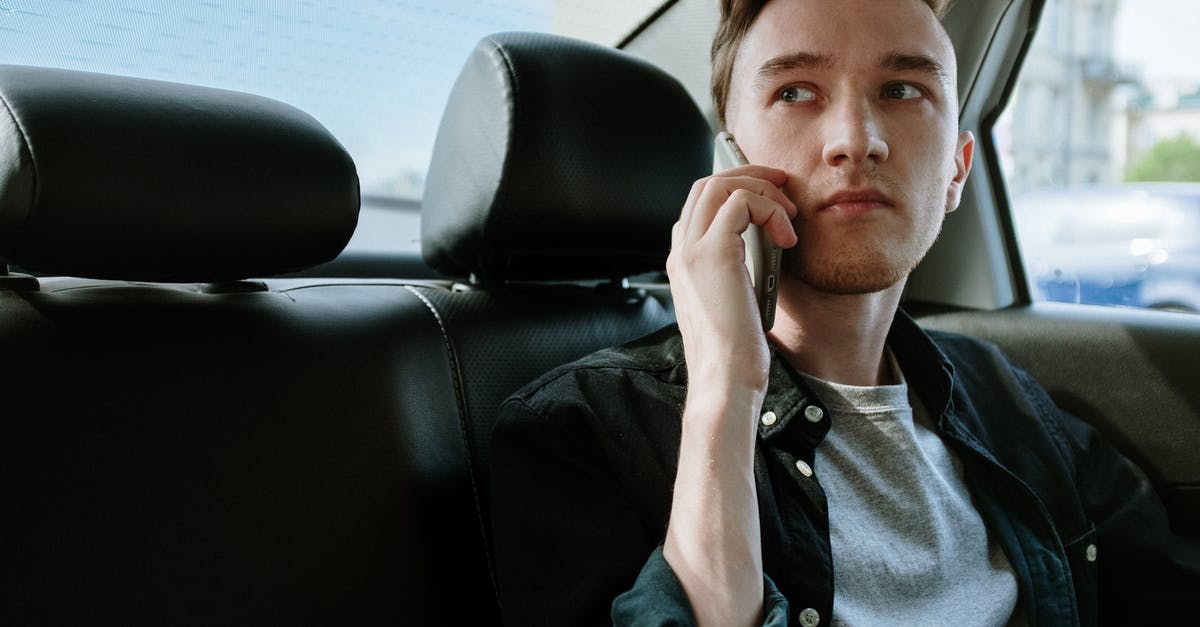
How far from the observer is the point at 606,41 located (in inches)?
82.5

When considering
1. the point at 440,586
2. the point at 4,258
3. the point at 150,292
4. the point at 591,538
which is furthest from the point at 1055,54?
the point at 4,258

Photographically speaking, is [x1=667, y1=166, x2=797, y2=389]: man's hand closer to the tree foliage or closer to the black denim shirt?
the black denim shirt

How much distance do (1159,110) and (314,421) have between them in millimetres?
1922

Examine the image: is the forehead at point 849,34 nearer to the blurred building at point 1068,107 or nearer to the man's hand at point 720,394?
the man's hand at point 720,394

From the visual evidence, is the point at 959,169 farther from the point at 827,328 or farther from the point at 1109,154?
the point at 1109,154

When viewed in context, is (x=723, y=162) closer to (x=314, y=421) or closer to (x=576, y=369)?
(x=576, y=369)

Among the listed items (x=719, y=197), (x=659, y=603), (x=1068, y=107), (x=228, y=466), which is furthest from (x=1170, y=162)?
(x=228, y=466)

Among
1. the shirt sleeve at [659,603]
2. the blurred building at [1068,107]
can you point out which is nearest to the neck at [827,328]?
the shirt sleeve at [659,603]

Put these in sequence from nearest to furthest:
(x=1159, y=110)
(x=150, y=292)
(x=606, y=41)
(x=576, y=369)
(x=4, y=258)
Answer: (x=4, y=258) → (x=150, y=292) → (x=576, y=369) → (x=1159, y=110) → (x=606, y=41)

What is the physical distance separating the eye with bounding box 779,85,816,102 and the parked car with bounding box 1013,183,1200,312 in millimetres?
1009

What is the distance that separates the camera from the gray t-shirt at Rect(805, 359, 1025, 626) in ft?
3.79

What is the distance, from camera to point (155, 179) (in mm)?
967

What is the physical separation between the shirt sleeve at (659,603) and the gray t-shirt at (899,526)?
178 millimetres

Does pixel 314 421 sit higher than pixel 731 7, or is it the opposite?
pixel 731 7
